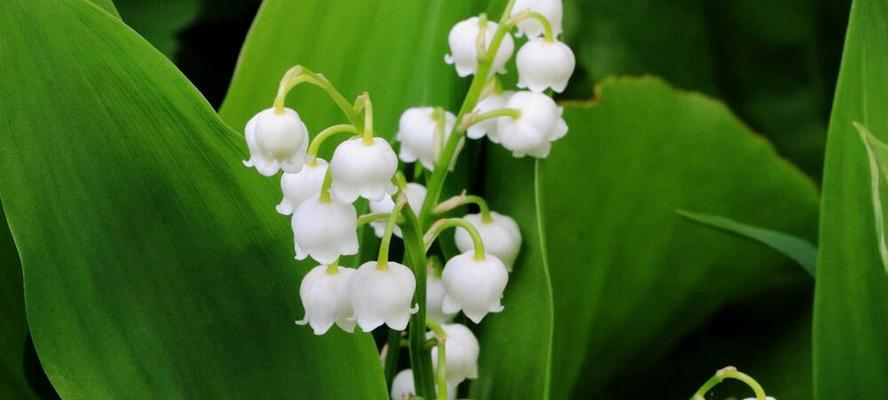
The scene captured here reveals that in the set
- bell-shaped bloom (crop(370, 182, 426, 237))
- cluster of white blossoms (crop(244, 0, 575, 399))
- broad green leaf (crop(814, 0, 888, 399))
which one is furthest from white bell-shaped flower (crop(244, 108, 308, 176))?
broad green leaf (crop(814, 0, 888, 399))

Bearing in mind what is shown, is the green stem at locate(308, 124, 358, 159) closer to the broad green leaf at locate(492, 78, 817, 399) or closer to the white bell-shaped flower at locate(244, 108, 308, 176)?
the white bell-shaped flower at locate(244, 108, 308, 176)

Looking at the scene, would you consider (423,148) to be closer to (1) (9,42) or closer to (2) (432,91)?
(2) (432,91)

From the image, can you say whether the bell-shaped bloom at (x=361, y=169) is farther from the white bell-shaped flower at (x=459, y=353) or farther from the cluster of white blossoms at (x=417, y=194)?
the white bell-shaped flower at (x=459, y=353)

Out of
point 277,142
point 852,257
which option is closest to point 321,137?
point 277,142

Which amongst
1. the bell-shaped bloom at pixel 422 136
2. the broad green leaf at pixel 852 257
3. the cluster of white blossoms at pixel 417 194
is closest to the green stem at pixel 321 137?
the cluster of white blossoms at pixel 417 194

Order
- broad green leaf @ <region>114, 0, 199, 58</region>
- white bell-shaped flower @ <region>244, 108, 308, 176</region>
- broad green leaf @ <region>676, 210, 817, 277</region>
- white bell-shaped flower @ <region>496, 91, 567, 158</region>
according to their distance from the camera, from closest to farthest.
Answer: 1. white bell-shaped flower @ <region>244, 108, 308, 176</region>
2. white bell-shaped flower @ <region>496, 91, 567, 158</region>
3. broad green leaf @ <region>676, 210, 817, 277</region>
4. broad green leaf @ <region>114, 0, 199, 58</region>

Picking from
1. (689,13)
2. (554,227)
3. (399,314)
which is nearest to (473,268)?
(399,314)
